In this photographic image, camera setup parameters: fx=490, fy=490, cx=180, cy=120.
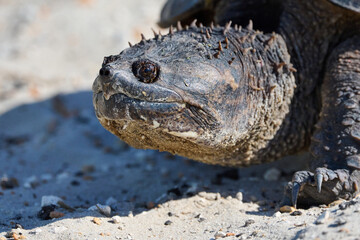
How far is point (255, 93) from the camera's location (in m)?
2.68

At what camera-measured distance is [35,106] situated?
5277 millimetres

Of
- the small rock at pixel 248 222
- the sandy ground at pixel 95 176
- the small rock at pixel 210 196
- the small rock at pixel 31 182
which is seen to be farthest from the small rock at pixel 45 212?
the small rock at pixel 248 222

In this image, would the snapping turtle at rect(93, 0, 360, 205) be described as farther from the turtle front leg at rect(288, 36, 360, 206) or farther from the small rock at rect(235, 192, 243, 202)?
the small rock at rect(235, 192, 243, 202)

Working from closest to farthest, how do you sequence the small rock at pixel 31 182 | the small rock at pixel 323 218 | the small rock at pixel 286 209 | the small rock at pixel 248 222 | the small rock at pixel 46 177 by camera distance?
the small rock at pixel 323 218
the small rock at pixel 248 222
the small rock at pixel 286 209
the small rock at pixel 31 182
the small rock at pixel 46 177

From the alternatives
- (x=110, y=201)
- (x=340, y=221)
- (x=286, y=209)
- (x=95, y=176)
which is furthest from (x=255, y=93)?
(x=95, y=176)

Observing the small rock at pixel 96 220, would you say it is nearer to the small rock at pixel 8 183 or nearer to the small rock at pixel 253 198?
the small rock at pixel 253 198

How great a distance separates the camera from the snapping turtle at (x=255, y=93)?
7.69 feet

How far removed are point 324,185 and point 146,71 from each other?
3.53 feet

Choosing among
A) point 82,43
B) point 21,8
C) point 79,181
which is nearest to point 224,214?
point 79,181

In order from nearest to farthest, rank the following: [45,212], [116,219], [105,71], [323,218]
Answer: [323,218] < [105,71] < [116,219] < [45,212]

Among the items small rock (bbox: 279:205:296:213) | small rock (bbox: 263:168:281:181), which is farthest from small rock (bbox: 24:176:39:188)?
small rock (bbox: 279:205:296:213)

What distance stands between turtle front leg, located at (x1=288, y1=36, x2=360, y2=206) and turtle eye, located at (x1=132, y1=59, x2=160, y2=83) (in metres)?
0.91

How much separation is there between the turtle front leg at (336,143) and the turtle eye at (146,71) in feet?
2.97

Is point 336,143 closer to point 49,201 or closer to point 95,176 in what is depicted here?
point 49,201
